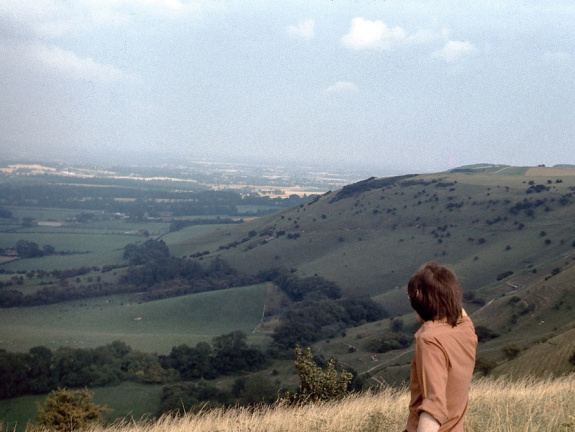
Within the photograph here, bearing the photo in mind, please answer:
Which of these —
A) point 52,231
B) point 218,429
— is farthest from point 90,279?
point 218,429

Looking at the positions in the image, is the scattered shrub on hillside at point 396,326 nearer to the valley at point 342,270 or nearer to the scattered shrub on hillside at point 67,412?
the valley at point 342,270

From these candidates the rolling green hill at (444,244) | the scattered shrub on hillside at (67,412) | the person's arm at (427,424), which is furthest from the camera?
the rolling green hill at (444,244)

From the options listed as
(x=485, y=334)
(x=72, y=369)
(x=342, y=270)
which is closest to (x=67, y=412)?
(x=72, y=369)

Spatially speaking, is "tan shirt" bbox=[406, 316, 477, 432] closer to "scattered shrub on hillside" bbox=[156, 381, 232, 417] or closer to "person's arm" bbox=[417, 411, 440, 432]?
"person's arm" bbox=[417, 411, 440, 432]

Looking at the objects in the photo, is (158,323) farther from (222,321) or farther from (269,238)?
(269,238)

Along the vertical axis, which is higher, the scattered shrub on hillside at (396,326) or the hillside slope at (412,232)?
the hillside slope at (412,232)

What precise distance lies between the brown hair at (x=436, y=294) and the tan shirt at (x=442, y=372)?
0.25 feet

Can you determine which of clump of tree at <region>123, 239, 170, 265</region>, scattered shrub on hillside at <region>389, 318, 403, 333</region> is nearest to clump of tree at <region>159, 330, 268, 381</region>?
scattered shrub on hillside at <region>389, 318, 403, 333</region>

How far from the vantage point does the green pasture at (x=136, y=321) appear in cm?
5075

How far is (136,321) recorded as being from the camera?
63312 mm

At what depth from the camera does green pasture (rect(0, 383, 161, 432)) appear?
3005 cm

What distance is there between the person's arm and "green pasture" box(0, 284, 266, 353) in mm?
48593

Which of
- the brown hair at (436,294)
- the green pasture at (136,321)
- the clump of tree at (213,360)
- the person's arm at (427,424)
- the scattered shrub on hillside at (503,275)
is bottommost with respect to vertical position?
the green pasture at (136,321)

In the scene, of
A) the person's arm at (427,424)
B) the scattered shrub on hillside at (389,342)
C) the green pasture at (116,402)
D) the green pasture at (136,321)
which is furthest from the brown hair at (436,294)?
the green pasture at (136,321)
